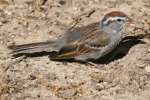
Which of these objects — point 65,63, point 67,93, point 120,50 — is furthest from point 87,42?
point 67,93

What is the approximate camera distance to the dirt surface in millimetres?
9219

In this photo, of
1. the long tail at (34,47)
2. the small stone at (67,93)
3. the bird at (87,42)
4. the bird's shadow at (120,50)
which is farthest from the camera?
the bird's shadow at (120,50)

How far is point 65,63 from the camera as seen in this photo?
389 inches

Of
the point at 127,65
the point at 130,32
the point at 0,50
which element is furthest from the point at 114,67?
the point at 0,50

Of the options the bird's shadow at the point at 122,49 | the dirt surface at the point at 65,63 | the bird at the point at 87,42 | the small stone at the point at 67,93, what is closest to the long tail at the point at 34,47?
the bird at the point at 87,42

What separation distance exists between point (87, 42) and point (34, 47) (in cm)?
83

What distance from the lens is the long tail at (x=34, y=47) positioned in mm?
9867

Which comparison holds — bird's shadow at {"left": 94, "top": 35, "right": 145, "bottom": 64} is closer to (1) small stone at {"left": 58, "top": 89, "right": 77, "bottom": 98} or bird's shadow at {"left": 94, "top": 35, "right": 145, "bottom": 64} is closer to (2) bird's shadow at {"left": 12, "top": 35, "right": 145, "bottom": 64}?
(2) bird's shadow at {"left": 12, "top": 35, "right": 145, "bottom": 64}

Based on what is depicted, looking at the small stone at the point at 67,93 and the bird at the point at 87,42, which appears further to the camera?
the bird at the point at 87,42

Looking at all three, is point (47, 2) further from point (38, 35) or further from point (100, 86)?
point (100, 86)

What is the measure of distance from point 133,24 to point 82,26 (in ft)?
2.96

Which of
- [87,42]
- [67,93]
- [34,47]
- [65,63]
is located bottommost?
[67,93]

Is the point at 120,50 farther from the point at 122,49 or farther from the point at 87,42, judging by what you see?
the point at 87,42

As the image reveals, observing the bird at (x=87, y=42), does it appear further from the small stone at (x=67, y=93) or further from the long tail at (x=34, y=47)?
the small stone at (x=67, y=93)
